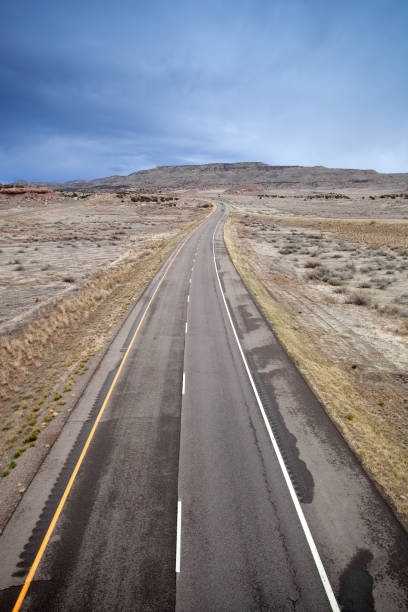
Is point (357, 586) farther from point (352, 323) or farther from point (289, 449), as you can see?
point (352, 323)

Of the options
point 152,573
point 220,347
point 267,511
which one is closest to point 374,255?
point 220,347

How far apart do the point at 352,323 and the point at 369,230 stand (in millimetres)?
49557

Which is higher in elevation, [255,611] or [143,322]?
[143,322]

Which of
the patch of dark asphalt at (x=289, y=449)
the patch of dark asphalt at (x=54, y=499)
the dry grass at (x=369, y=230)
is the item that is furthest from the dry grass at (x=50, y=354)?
the dry grass at (x=369, y=230)

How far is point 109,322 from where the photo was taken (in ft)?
70.4

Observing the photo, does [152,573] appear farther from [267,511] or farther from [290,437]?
[290,437]

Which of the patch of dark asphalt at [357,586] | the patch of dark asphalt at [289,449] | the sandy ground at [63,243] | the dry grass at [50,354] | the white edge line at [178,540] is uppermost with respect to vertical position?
the sandy ground at [63,243]

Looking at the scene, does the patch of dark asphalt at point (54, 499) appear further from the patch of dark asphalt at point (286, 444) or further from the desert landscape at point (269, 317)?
the patch of dark asphalt at point (286, 444)

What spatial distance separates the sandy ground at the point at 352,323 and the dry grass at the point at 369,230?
1.20ft

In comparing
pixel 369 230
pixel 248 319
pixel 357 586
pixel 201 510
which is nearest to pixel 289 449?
pixel 201 510

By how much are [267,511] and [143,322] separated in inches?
595

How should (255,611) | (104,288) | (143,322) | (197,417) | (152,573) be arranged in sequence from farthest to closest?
(104,288) → (143,322) → (197,417) → (152,573) → (255,611)

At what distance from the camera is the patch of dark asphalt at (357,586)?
6625 mm

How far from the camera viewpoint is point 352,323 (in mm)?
22562
